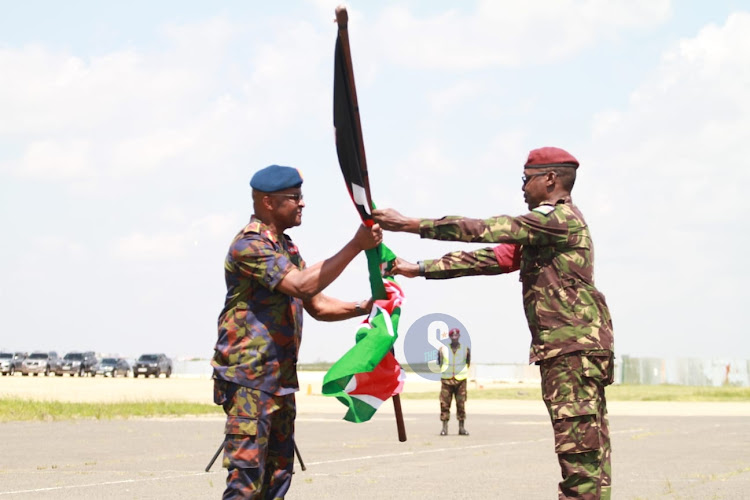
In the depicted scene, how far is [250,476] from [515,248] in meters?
2.34

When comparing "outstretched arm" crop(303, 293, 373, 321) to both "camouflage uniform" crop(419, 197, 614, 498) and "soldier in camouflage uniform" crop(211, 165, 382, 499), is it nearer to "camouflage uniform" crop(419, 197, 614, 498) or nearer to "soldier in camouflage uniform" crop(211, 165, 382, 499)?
"soldier in camouflage uniform" crop(211, 165, 382, 499)

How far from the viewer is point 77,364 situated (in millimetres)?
73125

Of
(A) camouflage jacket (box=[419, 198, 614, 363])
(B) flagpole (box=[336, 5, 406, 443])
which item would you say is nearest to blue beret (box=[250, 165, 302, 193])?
(B) flagpole (box=[336, 5, 406, 443])

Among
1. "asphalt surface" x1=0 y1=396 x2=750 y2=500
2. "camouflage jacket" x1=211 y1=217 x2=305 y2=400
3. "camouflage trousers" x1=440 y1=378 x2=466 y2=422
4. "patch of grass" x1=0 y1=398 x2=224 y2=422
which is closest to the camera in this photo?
"camouflage jacket" x1=211 y1=217 x2=305 y2=400

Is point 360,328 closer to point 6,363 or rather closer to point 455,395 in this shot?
point 455,395

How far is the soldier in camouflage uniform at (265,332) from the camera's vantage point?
5.59 m

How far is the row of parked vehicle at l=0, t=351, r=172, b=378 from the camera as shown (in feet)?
233

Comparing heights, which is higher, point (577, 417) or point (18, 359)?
point (18, 359)

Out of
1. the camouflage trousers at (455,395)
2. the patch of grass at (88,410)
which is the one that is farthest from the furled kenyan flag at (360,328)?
the patch of grass at (88,410)

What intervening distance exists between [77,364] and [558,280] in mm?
70149

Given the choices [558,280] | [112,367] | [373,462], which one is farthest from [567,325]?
[112,367]

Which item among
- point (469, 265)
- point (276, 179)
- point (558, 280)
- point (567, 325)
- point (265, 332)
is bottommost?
point (265, 332)

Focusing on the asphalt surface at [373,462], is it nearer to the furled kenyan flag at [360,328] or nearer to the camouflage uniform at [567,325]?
the camouflage uniform at [567,325]

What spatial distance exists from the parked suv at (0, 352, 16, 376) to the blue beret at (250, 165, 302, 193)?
225 ft
